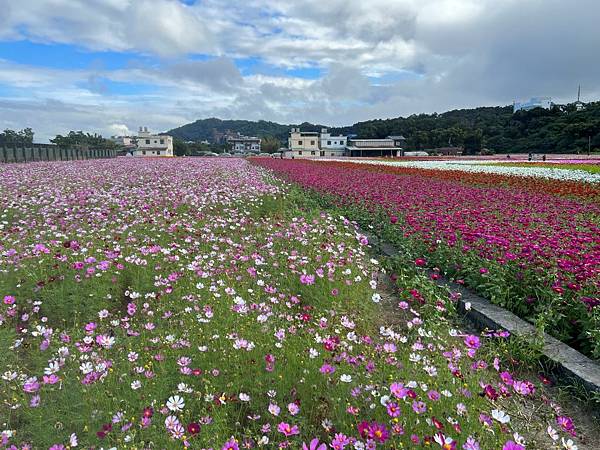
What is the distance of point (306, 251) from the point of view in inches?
172

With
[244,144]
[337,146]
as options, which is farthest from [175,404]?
[244,144]

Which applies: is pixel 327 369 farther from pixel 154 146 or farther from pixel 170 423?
pixel 154 146

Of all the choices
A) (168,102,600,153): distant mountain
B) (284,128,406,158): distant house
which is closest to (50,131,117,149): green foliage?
(284,128,406,158): distant house

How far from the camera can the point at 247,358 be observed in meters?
2.32

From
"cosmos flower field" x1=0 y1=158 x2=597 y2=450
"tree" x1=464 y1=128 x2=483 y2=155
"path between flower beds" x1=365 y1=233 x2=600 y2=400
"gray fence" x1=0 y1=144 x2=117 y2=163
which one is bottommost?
"path between flower beds" x1=365 y1=233 x2=600 y2=400

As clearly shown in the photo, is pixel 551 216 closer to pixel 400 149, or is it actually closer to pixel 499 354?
pixel 499 354

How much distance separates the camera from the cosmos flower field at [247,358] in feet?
5.87

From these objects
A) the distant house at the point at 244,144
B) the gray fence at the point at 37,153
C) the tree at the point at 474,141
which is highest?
the distant house at the point at 244,144

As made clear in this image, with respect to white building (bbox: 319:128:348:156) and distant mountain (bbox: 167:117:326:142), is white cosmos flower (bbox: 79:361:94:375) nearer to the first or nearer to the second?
white building (bbox: 319:128:348:156)

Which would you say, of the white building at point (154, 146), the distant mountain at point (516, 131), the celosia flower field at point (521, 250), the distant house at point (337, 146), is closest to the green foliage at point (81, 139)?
the white building at point (154, 146)

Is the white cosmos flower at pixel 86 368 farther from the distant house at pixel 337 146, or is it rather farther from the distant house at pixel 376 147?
the distant house at pixel 337 146

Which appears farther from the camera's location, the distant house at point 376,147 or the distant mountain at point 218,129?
the distant mountain at point 218,129

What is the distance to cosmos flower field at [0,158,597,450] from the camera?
1.79m

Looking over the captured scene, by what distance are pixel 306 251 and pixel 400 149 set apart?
66.4 meters
